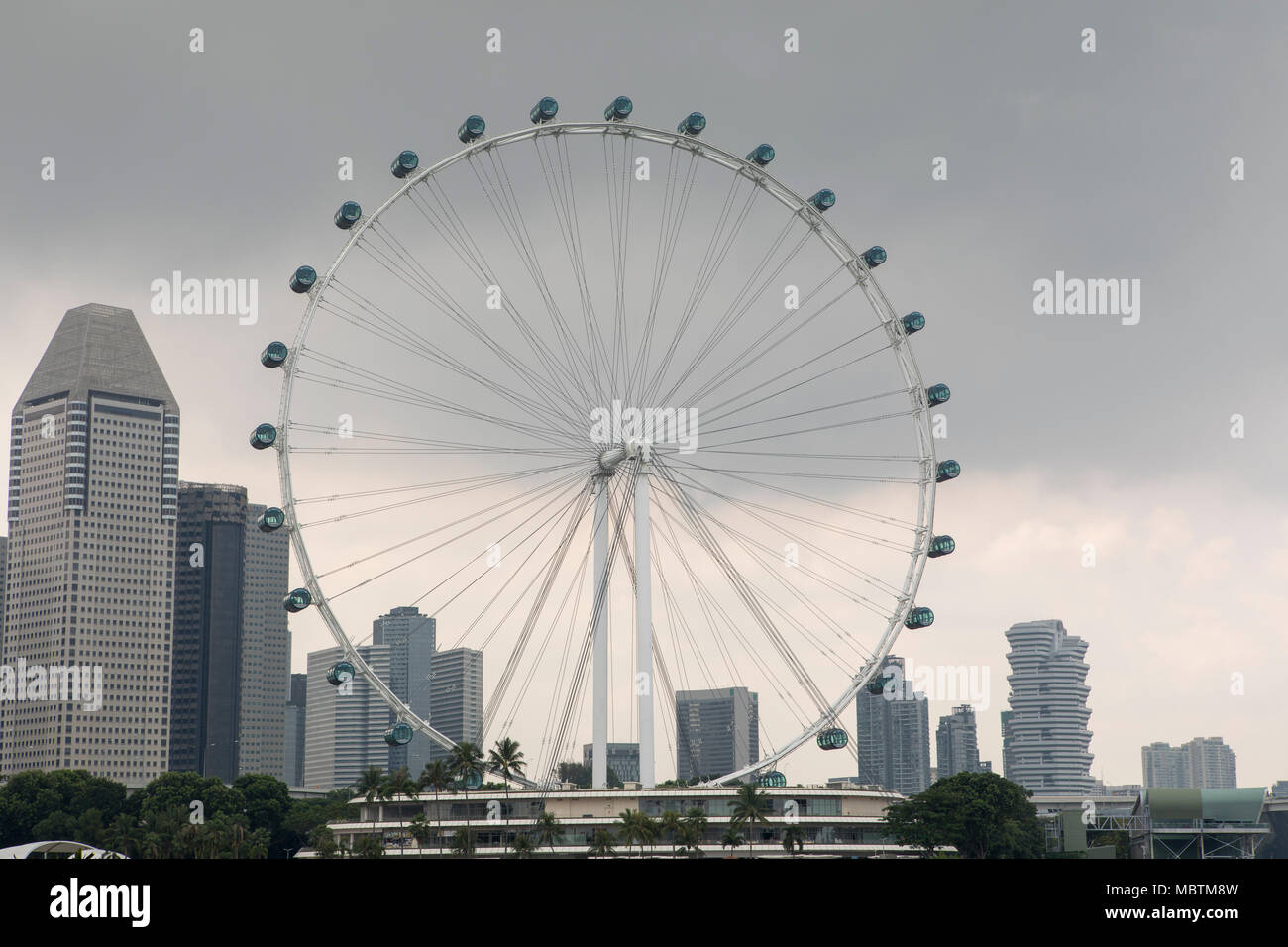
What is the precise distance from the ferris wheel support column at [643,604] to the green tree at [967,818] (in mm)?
38951

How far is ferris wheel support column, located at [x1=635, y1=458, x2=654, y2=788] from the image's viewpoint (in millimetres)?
88562

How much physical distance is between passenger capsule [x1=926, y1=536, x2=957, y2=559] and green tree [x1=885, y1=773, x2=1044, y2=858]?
120 ft

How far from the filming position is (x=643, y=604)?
90750mm

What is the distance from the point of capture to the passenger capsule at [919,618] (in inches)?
3652

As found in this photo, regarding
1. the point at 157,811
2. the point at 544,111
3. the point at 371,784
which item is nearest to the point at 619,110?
the point at 544,111

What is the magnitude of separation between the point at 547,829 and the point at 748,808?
578 inches

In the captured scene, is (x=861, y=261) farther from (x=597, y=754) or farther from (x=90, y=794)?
(x=90, y=794)

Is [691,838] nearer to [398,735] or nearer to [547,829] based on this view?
[547,829]

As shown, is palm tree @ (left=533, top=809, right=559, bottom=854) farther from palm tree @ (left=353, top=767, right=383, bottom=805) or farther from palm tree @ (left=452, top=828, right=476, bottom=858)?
palm tree @ (left=353, top=767, right=383, bottom=805)

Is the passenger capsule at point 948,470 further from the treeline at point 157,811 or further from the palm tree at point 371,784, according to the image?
the treeline at point 157,811

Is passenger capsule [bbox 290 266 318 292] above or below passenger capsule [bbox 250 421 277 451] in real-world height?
above

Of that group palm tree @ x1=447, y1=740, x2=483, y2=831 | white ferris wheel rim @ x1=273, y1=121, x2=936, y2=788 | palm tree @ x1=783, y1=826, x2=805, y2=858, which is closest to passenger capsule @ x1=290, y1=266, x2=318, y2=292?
white ferris wheel rim @ x1=273, y1=121, x2=936, y2=788

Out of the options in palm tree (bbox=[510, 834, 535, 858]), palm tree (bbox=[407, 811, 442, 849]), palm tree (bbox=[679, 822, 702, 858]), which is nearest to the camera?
palm tree (bbox=[679, 822, 702, 858])
